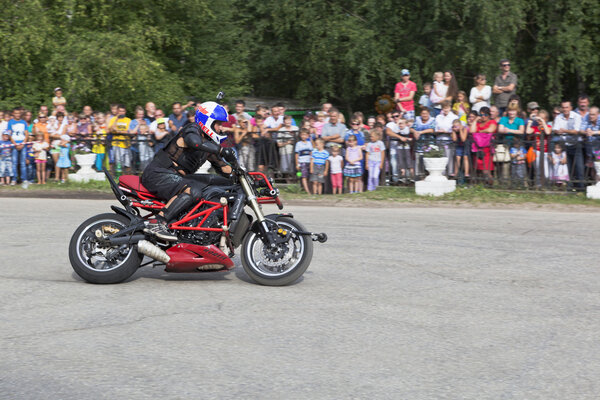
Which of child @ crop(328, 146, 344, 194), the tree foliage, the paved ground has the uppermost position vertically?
the tree foliage

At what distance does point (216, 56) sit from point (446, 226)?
17.6 meters

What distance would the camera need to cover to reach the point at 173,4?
2653 centimetres

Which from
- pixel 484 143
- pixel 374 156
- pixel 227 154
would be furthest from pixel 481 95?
pixel 227 154

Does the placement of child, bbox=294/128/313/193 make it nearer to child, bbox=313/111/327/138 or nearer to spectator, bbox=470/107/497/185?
child, bbox=313/111/327/138

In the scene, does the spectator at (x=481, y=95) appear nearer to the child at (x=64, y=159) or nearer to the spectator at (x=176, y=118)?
the spectator at (x=176, y=118)

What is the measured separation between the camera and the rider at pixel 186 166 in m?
8.16

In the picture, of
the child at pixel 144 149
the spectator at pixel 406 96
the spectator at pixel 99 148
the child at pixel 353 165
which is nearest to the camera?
the child at pixel 353 165

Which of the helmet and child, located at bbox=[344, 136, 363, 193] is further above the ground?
the helmet

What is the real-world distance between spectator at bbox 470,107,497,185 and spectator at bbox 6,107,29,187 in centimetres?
986

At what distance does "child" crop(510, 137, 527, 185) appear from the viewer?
1602 cm

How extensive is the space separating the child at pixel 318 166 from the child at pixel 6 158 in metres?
7.05

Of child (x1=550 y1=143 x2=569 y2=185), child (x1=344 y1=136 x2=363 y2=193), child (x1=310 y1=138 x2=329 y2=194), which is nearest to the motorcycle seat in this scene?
child (x1=310 y1=138 x2=329 y2=194)

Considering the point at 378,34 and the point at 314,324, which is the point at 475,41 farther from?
the point at 314,324

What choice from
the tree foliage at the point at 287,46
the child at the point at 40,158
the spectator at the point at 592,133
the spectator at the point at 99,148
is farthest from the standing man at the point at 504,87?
the child at the point at 40,158
